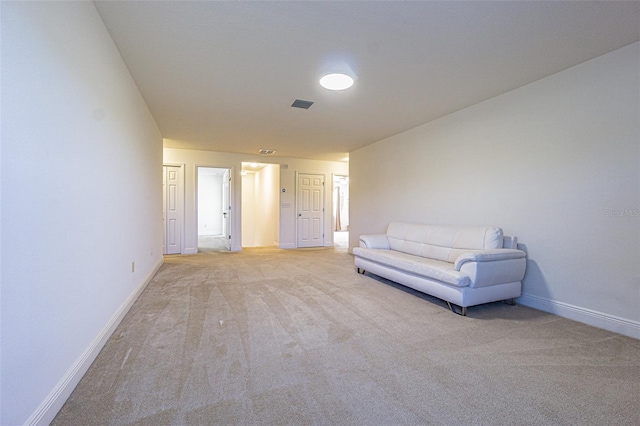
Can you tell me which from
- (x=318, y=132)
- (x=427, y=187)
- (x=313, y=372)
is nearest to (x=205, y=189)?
(x=318, y=132)

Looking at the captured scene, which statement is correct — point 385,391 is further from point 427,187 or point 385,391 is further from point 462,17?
point 427,187

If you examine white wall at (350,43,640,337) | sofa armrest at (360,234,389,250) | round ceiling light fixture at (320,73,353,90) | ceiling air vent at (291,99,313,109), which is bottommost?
sofa armrest at (360,234,389,250)

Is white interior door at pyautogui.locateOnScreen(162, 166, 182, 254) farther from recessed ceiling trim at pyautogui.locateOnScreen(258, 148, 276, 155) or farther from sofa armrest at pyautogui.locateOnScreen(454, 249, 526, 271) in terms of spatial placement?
sofa armrest at pyautogui.locateOnScreen(454, 249, 526, 271)

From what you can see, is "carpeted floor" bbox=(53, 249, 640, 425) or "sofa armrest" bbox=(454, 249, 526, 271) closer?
"carpeted floor" bbox=(53, 249, 640, 425)

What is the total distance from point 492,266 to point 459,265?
30 centimetres

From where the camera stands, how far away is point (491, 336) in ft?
7.54

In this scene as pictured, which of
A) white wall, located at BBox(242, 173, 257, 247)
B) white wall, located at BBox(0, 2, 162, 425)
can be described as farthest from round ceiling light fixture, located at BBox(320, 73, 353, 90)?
white wall, located at BBox(242, 173, 257, 247)

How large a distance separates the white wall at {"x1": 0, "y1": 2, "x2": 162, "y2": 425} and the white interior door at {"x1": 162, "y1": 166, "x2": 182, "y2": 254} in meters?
4.07

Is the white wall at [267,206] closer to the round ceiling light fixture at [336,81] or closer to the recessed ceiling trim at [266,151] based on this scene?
the recessed ceiling trim at [266,151]

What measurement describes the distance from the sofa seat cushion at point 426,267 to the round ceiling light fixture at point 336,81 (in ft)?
6.87

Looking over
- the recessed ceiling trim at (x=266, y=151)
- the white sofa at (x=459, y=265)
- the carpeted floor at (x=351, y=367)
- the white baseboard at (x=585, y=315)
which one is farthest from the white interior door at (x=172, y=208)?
the white baseboard at (x=585, y=315)

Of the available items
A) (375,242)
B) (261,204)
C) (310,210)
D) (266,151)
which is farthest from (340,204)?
(375,242)

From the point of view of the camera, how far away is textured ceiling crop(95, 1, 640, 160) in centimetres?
194

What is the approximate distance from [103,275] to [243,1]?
7.08 feet
